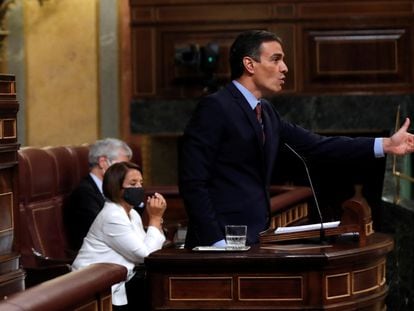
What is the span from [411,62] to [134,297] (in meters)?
5.06

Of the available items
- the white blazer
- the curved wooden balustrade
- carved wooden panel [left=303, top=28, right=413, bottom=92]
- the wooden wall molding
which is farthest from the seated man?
carved wooden panel [left=303, top=28, right=413, bottom=92]

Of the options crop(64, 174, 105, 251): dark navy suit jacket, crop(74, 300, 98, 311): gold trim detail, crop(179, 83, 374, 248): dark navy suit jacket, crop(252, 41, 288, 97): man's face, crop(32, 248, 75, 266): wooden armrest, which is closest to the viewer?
crop(74, 300, 98, 311): gold trim detail

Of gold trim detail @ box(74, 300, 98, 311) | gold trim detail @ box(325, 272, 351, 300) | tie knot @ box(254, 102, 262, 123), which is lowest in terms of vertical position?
gold trim detail @ box(325, 272, 351, 300)

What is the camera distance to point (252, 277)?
326 centimetres

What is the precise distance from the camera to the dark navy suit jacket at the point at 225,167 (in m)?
3.36

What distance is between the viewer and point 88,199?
530 centimetres

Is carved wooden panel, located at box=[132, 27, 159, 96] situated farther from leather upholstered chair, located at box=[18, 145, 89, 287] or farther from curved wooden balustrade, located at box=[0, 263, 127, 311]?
curved wooden balustrade, located at box=[0, 263, 127, 311]

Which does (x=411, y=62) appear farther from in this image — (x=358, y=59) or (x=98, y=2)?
(x=98, y=2)

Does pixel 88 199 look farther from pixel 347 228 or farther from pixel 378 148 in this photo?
pixel 347 228

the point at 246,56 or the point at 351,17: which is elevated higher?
the point at 351,17

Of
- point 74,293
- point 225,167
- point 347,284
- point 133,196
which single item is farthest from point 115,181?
point 74,293

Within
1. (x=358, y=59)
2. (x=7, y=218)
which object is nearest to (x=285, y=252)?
(x=7, y=218)

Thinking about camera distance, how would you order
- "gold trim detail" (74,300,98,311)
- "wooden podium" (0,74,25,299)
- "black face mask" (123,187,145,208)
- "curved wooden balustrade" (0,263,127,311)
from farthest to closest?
"black face mask" (123,187,145,208) < "wooden podium" (0,74,25,299) < "gold trim detail" (74,300,98,311) < "curved wooden balustrade" (0,263,127,311)

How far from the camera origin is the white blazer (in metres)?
4.23
